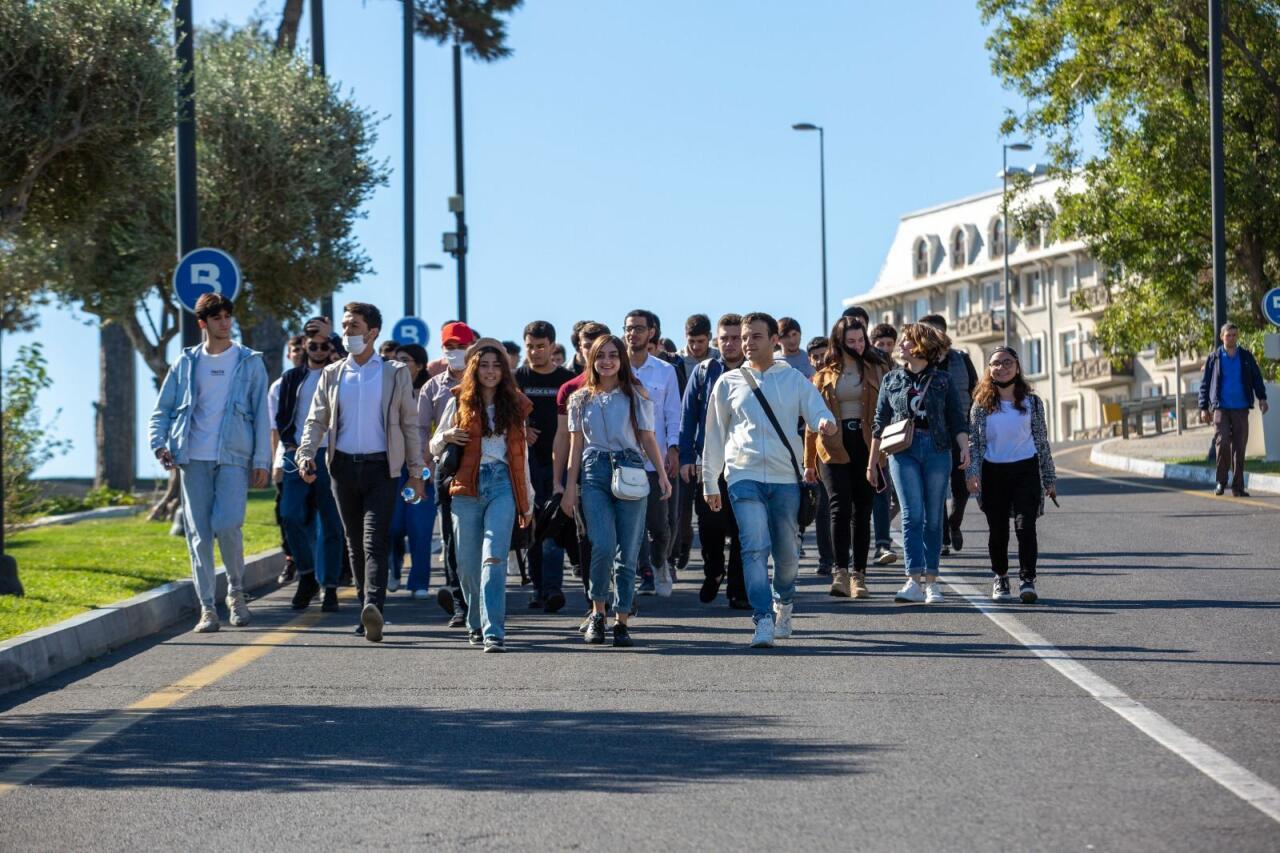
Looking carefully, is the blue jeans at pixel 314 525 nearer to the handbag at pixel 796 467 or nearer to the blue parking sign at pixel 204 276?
the blue parking sign at pixel 204 276

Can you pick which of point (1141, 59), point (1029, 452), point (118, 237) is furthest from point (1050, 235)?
point (1029, 452)

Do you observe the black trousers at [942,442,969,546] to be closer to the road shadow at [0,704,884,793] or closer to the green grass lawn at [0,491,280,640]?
the green grass lawn at [0,491,280,640]

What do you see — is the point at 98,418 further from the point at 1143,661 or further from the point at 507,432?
the point at 1143,661

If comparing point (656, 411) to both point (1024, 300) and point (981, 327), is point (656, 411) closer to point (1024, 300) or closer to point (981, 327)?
point (1024, 300)

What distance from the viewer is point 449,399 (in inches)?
468

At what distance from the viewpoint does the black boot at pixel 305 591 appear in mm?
13516

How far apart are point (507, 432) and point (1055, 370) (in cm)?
8847

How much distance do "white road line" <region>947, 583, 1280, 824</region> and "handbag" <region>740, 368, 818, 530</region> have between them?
1.23m

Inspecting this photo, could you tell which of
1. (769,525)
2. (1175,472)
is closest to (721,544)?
(769,525)

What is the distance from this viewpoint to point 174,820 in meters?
6.23

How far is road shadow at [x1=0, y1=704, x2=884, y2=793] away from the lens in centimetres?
681

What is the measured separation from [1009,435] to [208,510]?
4.92m

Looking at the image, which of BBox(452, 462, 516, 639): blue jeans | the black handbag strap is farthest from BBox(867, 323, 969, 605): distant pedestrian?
BBox(452, 462, 516, 639): blue jeans

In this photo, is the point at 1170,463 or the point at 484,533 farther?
the point at 1170,463
